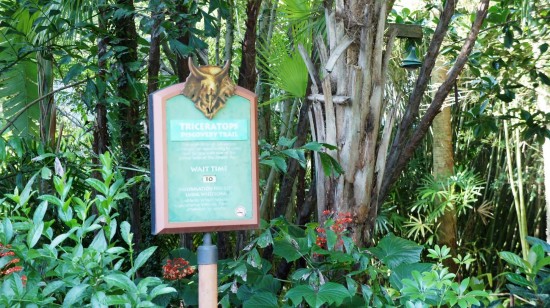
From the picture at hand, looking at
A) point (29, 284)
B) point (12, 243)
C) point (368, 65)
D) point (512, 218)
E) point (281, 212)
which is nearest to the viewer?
point (29, 284)

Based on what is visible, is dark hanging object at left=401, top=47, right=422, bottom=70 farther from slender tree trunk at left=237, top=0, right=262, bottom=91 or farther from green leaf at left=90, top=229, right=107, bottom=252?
green leaf at left=90, top=229, right=107, bottom=252

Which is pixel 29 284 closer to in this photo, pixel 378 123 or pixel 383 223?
pixel 378 123

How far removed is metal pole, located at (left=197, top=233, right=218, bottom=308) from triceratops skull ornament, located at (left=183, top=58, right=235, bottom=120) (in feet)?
1.30

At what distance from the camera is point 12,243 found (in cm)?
221

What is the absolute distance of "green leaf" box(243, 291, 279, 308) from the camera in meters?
2.43

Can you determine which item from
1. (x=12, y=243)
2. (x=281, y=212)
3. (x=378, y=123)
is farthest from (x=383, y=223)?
(x=12, y=243)

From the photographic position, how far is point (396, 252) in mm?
2646

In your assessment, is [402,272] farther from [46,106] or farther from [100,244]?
[46,106]

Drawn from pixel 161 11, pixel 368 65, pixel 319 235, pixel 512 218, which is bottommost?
pixel 512 218

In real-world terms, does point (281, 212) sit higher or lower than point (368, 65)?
lower

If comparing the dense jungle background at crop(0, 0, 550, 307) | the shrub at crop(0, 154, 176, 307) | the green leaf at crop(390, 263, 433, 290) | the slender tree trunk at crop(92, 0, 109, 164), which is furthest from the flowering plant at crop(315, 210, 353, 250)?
the slender tree trunk at crop(92, 0, 109, 164)

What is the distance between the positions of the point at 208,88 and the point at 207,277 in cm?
56

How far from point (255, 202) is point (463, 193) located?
427 centimetres

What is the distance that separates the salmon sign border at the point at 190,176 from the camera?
6.89 feet
